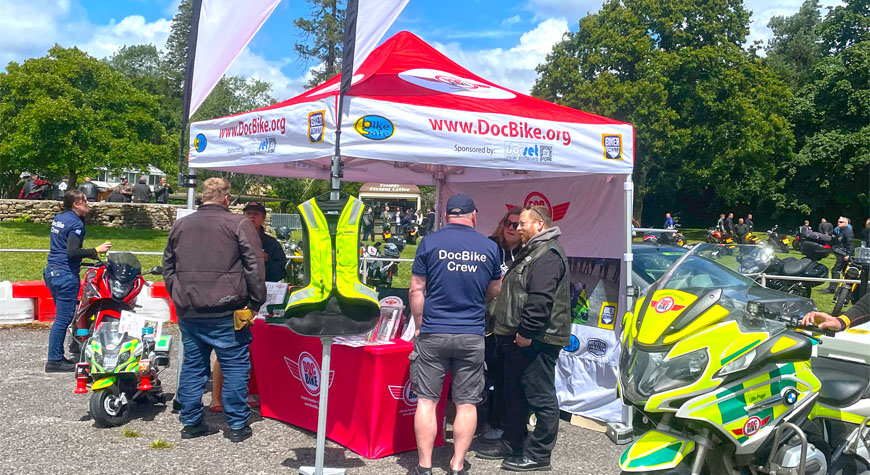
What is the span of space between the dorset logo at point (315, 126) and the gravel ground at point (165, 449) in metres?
2.16

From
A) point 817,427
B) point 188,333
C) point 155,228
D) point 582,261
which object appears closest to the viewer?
point 817,427

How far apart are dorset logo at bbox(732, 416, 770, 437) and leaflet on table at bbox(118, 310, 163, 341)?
14.1 ft

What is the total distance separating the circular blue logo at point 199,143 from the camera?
20.8 feet

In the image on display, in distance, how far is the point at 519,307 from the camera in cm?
467

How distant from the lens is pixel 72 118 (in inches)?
877

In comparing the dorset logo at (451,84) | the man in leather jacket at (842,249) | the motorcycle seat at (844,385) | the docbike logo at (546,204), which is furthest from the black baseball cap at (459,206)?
the man in leather jacket at (842,249)

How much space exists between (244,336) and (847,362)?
3816 millimetres

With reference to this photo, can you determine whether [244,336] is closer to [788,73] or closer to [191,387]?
[191,387]

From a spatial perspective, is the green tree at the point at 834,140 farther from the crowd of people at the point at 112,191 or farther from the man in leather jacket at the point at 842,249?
the crowd of people at the point at 112,191

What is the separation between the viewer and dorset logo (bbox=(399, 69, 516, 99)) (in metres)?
6.07

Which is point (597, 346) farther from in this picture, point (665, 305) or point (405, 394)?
point (665, 305)

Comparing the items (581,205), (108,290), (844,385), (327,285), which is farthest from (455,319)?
(108,290)

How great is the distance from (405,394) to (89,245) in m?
16.9

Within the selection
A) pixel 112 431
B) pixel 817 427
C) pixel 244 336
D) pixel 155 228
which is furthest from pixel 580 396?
pixel 155 228
